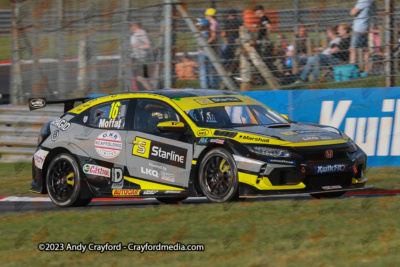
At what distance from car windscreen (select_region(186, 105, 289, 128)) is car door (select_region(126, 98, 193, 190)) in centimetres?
24

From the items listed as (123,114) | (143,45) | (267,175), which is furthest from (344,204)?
(143,45)

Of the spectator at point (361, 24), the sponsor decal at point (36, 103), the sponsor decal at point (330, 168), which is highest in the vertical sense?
the spectator at point (361, 24)

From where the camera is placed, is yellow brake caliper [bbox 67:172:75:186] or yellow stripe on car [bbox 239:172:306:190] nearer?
yellow stripe on car [bbox 239:172:306:190]

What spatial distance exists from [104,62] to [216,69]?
2.59m

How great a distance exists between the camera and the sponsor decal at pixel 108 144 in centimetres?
939

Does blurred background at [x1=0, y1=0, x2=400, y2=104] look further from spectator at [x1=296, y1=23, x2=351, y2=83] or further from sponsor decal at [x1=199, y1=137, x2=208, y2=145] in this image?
sponsor decal at [x1=199, y1=137, x2=208, y2=145]

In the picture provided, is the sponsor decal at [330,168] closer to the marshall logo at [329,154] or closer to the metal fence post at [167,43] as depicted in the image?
the marshall logo at [329,154]

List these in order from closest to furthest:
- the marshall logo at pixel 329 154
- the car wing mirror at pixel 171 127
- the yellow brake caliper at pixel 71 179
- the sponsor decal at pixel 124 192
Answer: the marshall logo at pixel 329 154 → the car wing mirror at pixel 171 127 → the sponsor decal at pixel 124 192 → the yellow brake caliper at pixel 71 179

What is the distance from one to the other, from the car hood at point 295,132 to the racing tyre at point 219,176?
16.1 inches

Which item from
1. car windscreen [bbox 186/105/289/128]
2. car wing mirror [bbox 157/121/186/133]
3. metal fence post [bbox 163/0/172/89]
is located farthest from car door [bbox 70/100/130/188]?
metal fence post [bbox 163/0/172/89]

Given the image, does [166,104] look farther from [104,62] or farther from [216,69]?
[104,62]

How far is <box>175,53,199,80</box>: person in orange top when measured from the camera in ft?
44.8

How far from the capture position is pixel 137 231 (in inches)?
276

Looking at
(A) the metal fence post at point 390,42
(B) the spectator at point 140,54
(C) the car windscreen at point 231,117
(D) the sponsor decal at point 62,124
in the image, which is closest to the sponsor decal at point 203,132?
(C) the car windscreen at point 231,117
